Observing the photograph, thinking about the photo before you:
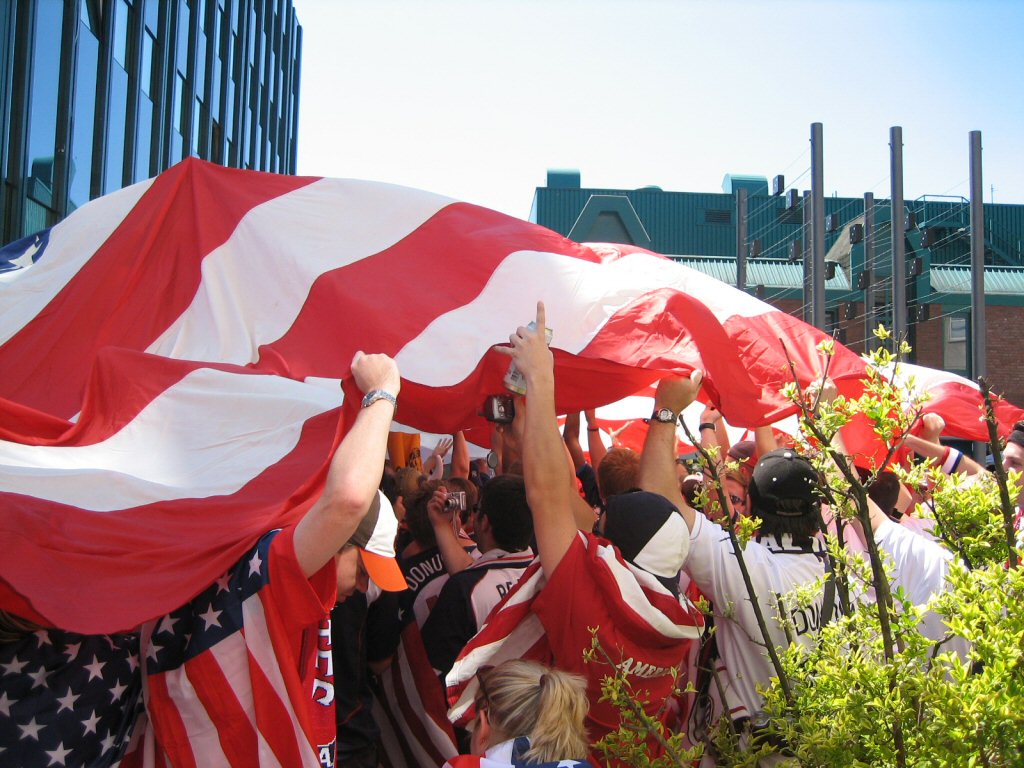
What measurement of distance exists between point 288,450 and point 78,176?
10543 millimetres

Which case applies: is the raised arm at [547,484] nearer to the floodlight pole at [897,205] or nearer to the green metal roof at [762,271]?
the floodlight pole at [897,205]

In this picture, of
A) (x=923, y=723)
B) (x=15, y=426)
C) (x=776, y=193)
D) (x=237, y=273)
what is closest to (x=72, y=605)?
(x=15, y=426)

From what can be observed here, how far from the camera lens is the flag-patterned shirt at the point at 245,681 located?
7.34 ft

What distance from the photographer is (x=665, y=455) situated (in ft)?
10.9

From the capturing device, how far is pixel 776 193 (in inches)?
635

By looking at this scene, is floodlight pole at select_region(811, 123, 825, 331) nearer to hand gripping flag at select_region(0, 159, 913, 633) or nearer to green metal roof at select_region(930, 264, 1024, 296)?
hand gripping flag at select_region(0, 159, 913, 633)

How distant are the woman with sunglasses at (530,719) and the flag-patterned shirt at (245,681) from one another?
1.34 feet

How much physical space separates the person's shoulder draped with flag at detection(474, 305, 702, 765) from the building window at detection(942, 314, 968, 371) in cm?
2371

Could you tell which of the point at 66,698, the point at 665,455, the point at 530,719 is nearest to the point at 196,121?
the point at 665,455

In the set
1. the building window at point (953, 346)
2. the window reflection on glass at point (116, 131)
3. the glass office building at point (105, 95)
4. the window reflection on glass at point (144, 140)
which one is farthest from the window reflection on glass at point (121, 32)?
the building window at point (953, 346)

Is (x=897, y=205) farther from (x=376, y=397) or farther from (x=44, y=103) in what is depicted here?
(x=44, y=103)

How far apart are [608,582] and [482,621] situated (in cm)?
91

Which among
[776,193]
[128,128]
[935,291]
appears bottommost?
[935,291]

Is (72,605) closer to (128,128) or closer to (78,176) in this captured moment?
(78,176)
